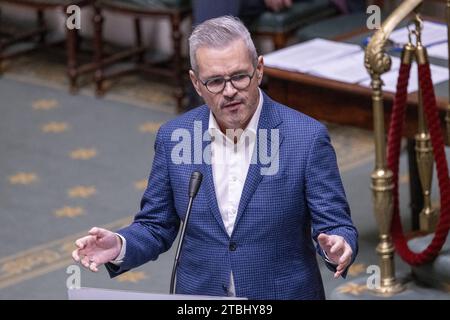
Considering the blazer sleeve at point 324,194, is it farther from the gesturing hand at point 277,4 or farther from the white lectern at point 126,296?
the gesturing hand at point 277,4

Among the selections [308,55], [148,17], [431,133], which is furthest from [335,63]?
[148,17]

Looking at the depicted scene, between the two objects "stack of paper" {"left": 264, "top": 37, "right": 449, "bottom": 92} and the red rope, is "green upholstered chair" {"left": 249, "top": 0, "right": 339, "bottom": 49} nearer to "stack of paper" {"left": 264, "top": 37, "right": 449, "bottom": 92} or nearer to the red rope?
"stack of paper" {"left": 264, "top": 37, "right": 449, "bottom": 92}

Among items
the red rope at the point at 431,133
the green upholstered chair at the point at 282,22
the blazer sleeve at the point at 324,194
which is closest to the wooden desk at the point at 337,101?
the red rope at the point at 431,133

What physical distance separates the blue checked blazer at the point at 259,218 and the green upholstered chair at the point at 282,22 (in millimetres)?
4526

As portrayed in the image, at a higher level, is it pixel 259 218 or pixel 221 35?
pixel 221 35

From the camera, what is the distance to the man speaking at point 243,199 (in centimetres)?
342

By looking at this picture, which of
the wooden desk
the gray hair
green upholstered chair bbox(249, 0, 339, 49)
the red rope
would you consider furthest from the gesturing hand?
the gray hair

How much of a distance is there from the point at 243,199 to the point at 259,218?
71 mm

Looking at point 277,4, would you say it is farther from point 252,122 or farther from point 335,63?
point 252,122

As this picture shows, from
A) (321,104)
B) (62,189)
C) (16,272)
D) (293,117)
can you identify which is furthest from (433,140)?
(62,189)

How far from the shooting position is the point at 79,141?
26.3 ft

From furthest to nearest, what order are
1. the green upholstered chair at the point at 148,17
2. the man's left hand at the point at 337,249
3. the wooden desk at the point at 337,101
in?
the green upholstered chair at the point at 148,17 < the wooden desk at the point at 337,101 < the man's left hand at the point at 337,249

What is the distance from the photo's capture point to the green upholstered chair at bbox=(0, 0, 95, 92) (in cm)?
888

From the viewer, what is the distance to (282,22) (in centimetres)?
804
